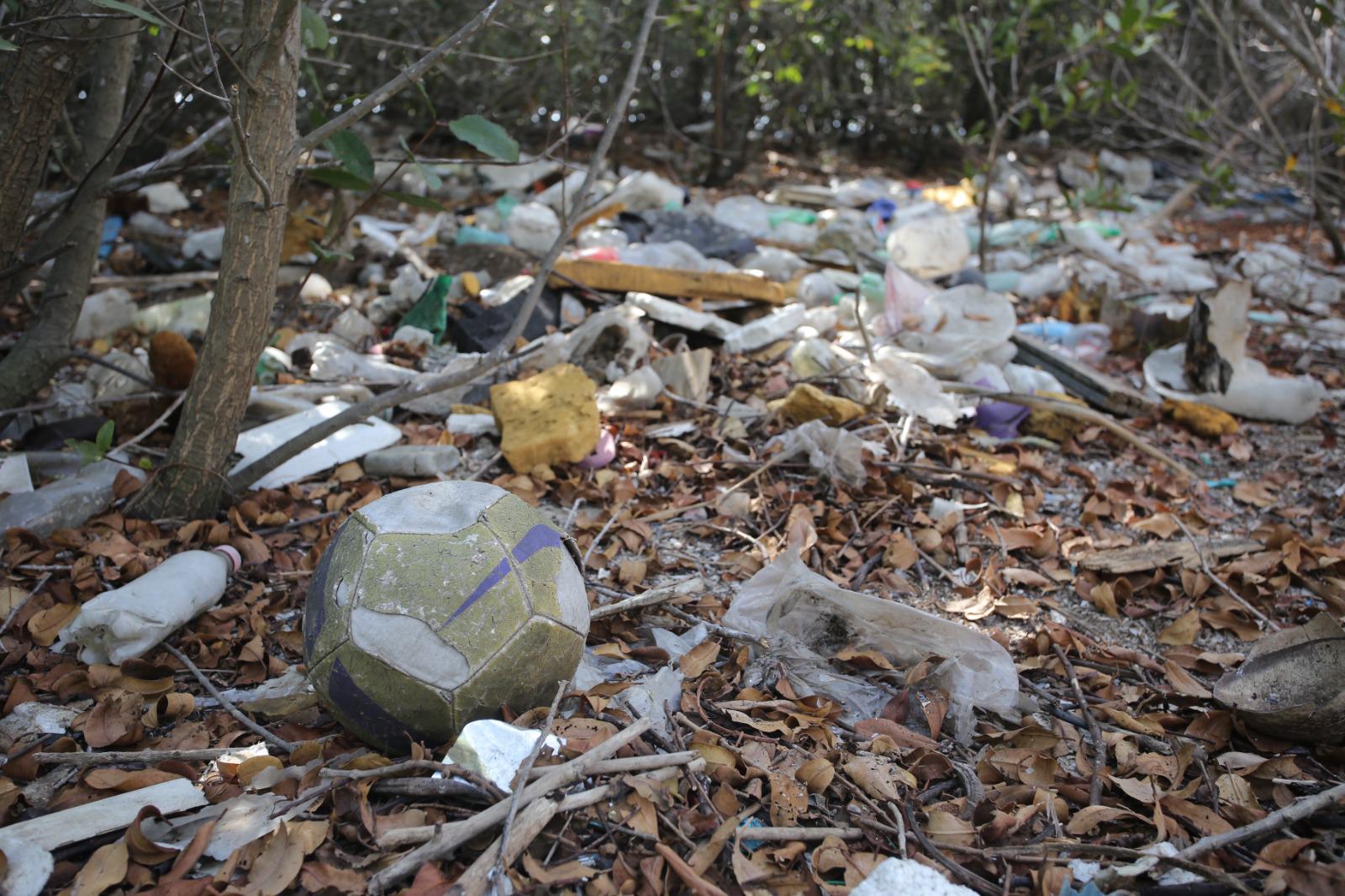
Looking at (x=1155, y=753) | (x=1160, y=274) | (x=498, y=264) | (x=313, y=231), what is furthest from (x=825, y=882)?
(x=1160, y=274)

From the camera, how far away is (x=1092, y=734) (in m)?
2.08

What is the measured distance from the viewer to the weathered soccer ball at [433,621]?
1.70 metres

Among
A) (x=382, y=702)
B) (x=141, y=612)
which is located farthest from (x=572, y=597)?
(x=141, y=612)

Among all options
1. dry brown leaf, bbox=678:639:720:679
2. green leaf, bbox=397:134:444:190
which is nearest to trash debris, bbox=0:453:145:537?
green leaf, bbox=397:134:444:190

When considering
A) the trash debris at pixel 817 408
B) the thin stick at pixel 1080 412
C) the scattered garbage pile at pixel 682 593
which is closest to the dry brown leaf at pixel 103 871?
the scattered garbage pile at pixel 682 593

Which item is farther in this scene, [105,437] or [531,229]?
[531,229]

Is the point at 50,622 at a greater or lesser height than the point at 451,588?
lesser

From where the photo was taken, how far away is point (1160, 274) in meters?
6.04

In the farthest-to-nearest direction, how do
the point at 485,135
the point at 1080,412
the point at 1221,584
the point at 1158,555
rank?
the point at 1080,412 → the point at 1158,555 → the point at 1221,584 → the point at 485,135

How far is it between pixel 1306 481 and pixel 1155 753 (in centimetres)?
213

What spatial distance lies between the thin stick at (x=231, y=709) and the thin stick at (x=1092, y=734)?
5.13ft

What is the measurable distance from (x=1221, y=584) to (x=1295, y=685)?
688mm

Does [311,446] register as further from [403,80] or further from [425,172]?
[403,80]

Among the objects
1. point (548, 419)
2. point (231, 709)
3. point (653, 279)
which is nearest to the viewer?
point (231, 709)
